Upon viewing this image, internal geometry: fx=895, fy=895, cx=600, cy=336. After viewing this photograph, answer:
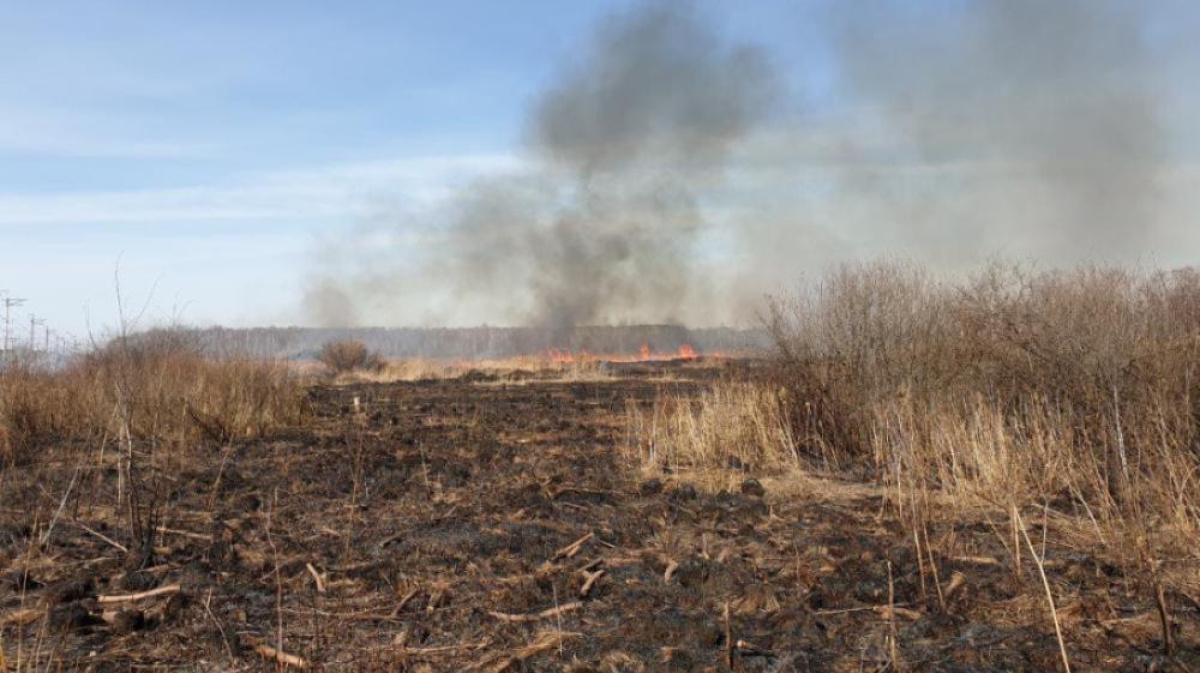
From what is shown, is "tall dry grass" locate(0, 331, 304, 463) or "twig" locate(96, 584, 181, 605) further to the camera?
"tall dry grass" locate(0, 331, 304, 463)

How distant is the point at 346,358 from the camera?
Result: 35.1 meters

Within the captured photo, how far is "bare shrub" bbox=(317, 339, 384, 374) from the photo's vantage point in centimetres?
3472

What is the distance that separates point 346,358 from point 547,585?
3153 cm

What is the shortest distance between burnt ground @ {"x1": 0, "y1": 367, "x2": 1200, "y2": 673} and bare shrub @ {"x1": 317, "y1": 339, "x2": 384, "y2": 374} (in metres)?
26.5

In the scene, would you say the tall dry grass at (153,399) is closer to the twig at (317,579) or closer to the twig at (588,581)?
the twig at (317,579)

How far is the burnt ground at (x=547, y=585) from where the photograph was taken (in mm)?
3986

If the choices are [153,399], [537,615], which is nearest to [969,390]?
[537,615]

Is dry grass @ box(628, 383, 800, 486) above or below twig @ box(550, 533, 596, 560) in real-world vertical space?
above

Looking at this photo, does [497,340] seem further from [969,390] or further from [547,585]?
[547,585]

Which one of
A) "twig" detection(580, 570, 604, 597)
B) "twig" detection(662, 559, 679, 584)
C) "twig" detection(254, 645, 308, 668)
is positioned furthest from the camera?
"twig" detection(662, 559, 679, 584)

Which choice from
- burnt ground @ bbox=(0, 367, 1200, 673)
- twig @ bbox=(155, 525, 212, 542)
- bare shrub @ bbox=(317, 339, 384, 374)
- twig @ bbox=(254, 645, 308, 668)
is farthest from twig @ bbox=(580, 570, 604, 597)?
bare shrub @ bbox=(317, 339, 384, 374)

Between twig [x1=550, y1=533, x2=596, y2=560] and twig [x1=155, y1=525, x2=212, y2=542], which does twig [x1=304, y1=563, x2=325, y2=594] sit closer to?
twig [x1=155, y1=525, x2=212, y2=542]

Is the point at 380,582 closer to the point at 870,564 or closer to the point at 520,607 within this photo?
the point at 520,607

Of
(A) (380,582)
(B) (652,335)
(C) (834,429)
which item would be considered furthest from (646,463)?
(B) (652,335)
